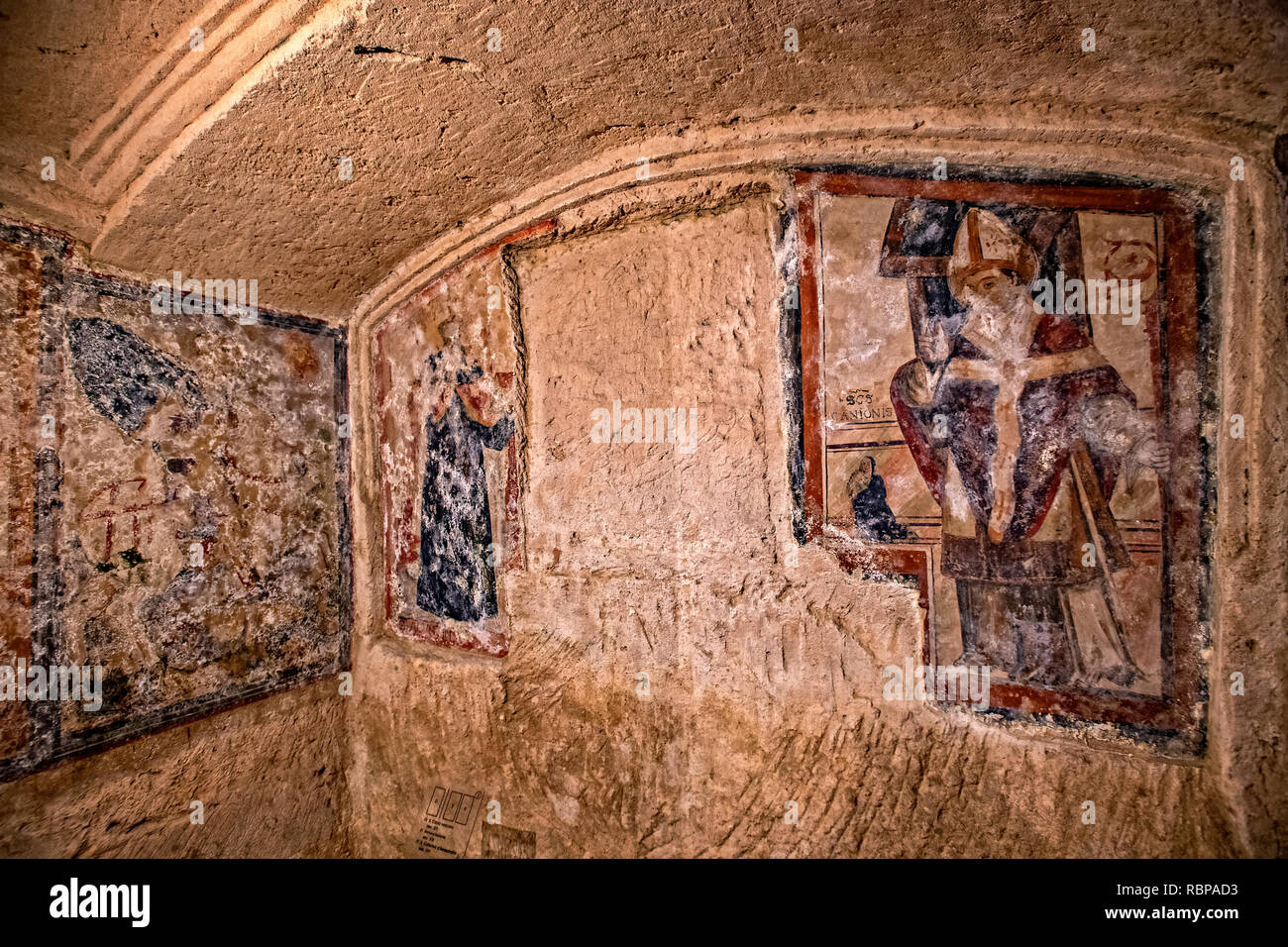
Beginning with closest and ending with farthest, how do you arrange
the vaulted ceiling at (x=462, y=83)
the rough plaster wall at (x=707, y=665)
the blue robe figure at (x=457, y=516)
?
the vaulted ceiling at (x=462, y=83) → the rough plaster wall at (x=707, y=665) → the blue robe figure at (x=457, y=516)

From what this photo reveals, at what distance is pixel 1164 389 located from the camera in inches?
65.9

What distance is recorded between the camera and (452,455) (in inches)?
105

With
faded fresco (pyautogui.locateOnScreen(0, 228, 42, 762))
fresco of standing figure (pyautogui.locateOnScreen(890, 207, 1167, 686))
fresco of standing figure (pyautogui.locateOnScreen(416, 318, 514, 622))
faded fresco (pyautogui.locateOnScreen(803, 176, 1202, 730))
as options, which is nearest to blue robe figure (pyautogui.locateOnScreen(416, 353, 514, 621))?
fresco of standing figure (pyautogui.locateOnScreen(416, 318, 514, 622))

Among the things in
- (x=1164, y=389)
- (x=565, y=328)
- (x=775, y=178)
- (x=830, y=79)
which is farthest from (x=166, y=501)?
(x=1164, y=389)

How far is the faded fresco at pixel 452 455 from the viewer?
250cm

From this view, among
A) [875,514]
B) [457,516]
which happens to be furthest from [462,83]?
[875,514]

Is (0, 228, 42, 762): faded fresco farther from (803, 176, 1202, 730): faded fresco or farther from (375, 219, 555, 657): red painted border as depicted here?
(803, 176, 1202, 730): faded fresco

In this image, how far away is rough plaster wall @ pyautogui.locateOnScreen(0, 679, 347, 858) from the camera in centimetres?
204

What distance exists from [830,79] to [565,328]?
1181 mm

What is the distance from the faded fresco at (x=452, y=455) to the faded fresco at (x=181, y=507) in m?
0.32

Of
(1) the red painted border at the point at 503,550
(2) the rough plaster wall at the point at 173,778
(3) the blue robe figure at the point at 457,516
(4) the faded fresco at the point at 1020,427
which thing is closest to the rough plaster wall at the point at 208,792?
(2) the rough plaster wall at the point at 173,778

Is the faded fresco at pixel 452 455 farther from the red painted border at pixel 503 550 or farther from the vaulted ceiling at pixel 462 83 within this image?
the vaulted ceiling at pixel 462 83

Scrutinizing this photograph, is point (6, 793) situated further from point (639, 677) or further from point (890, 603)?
point (890, 603)

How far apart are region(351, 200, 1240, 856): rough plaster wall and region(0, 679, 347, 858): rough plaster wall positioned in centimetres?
68
